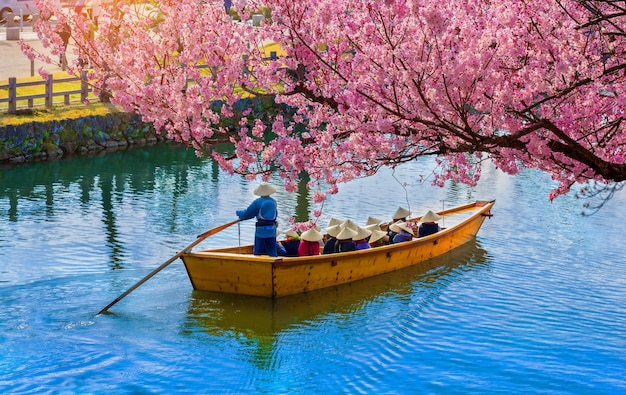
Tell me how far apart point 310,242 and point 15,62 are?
20.3m

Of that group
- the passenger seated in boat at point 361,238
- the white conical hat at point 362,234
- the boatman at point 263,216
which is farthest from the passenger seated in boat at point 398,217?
the boatman at point 263,216

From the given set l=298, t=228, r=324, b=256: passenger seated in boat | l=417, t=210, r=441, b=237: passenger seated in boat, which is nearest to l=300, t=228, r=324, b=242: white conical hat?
l=298, t=228, r=324, b=256: passenger seated in boat

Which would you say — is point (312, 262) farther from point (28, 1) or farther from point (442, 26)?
point (28, 1)

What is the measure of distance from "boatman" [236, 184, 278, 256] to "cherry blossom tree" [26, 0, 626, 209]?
99.5 inches

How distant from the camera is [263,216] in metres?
14.3

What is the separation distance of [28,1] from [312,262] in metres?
31.3

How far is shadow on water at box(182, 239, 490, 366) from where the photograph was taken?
43.8 ft

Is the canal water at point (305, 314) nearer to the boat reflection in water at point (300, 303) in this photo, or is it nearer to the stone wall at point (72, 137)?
the boat reflection in water at point (300, 303)

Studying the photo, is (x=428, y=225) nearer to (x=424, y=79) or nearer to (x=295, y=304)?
(x=295, y=304)

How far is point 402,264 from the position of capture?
651 inches

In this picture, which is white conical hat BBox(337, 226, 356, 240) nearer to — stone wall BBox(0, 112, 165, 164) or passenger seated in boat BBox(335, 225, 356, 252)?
passenger seated in boat BBox(335, 225, 356, 252)

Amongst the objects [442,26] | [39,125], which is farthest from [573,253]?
[39,125]

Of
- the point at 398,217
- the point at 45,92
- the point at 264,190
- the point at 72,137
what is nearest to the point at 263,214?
the point at 264,190

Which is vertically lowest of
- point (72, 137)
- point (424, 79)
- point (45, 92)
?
point (72, 137)
